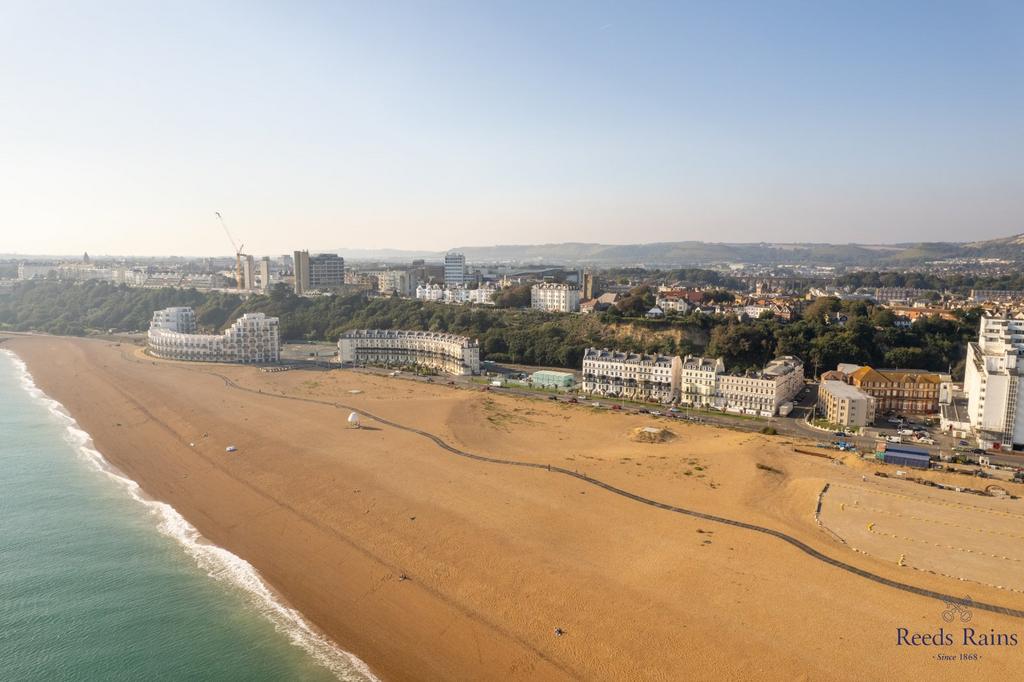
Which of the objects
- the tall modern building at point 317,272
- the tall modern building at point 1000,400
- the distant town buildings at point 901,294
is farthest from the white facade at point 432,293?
the distant town buildings at point 901,294

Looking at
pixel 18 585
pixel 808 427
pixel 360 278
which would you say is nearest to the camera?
pixel 18 585

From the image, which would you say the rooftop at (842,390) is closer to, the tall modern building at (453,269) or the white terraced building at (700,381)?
the white terraced building at (700,381)

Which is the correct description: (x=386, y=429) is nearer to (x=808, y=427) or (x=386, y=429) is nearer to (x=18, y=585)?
(x=18, y=585)

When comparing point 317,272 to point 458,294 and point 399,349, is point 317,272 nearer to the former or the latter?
point 458,294

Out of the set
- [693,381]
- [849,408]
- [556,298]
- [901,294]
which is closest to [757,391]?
[693,381]

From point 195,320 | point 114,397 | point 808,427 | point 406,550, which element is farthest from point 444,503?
point 195,320

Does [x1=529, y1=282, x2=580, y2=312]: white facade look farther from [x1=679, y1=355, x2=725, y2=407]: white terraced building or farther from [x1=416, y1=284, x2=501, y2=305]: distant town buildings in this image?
[x1=679, y1=355, x2=725, y2=407]: white terraced building

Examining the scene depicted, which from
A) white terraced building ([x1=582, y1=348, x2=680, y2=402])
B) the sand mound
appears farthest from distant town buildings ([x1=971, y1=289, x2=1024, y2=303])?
the sand mound
